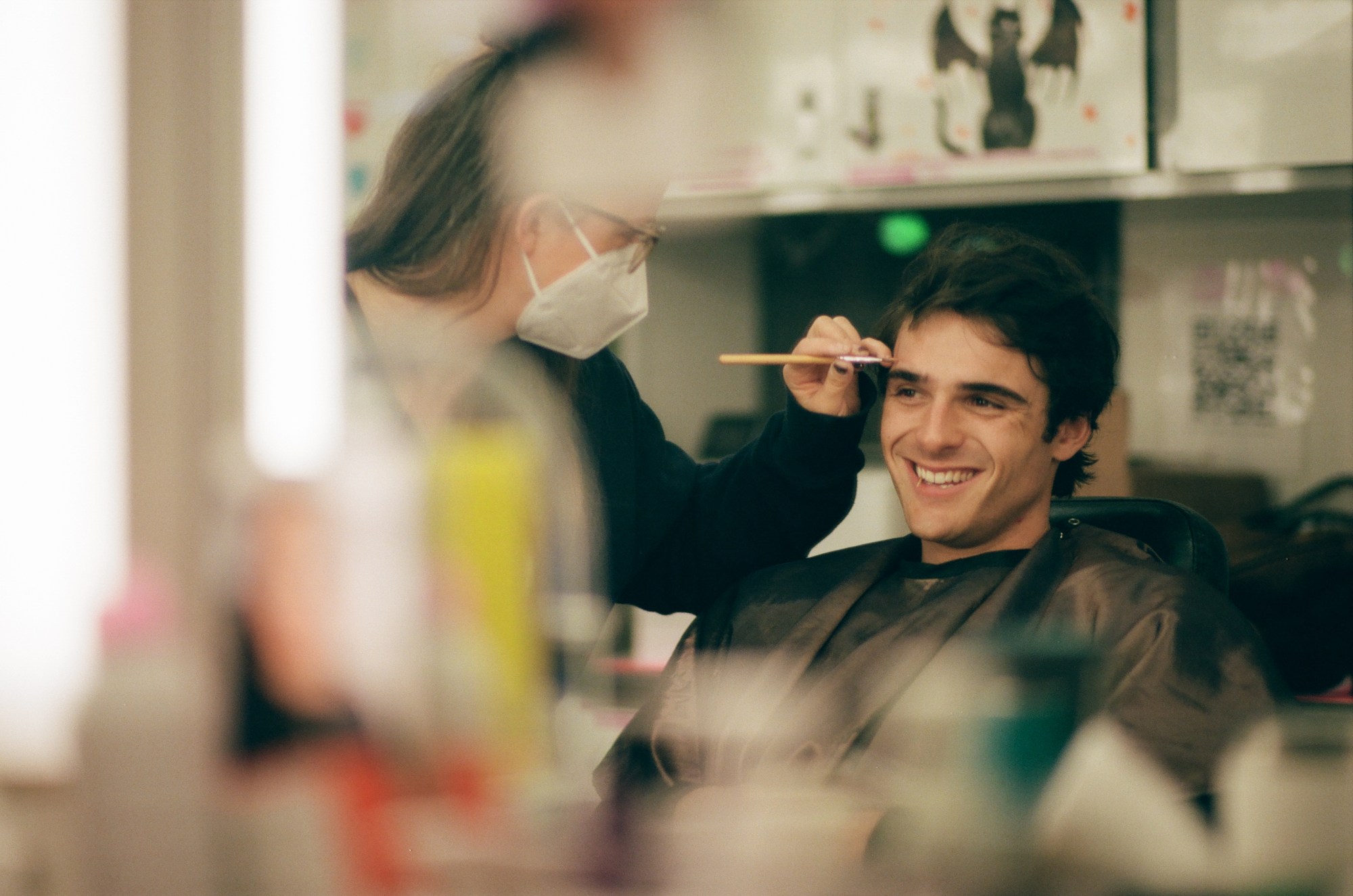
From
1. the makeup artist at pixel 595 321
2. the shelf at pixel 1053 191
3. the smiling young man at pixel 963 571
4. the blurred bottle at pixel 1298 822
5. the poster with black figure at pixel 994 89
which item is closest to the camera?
the blurred bottle at pixel 1298 822

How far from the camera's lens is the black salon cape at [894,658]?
4.66ft

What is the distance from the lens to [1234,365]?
232cm

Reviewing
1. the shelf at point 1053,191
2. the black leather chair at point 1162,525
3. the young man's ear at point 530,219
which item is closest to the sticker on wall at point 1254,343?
the shelf at point 1053,191

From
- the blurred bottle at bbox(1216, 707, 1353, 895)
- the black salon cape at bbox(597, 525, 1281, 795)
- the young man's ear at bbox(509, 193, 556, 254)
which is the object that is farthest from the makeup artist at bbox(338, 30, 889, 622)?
the blurred bottle at bbox(1216, 707, 1353, 895)

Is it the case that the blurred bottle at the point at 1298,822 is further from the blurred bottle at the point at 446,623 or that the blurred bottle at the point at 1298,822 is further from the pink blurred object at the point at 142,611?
the pink blurred object at the point at 142,611

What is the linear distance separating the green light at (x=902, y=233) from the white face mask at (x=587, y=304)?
0.62 meters

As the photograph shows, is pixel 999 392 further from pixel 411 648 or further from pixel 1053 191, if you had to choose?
pixel 411 648

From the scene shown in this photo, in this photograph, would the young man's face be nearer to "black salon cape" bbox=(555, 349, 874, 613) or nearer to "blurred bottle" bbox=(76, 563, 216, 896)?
"black salon cape" bbox=(555, 349, 874, 613)

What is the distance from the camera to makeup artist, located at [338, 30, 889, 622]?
1.32 meters

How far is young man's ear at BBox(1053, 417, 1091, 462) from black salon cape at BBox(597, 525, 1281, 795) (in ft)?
0.45

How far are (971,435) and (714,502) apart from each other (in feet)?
1.34

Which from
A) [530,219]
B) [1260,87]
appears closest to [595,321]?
[530,219]

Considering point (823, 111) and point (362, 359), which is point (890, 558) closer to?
point (823, 111)

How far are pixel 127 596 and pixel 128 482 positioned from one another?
0.10 m
